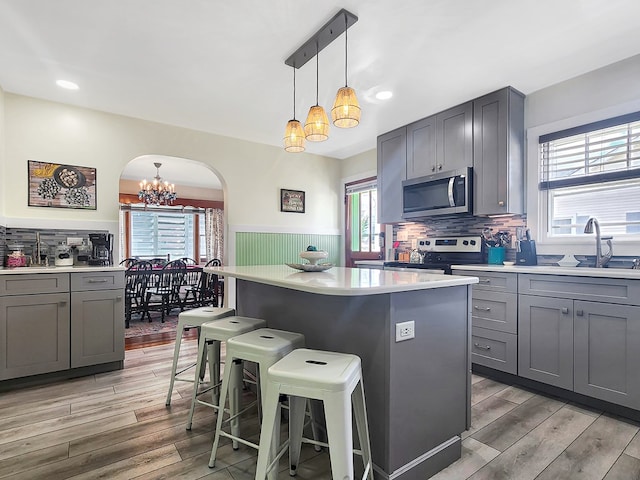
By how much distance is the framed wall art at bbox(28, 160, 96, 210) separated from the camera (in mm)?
3141

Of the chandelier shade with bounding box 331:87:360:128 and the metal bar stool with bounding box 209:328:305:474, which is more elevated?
the chandelier shade with bounding box 331:87:360:128

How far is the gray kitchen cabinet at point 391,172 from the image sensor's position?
391 centimetres

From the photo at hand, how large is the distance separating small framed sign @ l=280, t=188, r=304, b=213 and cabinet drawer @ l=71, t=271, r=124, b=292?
2.25 meters

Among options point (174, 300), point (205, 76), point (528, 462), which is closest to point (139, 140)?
point (205, 76)

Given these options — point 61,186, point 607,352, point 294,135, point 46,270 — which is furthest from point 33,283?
point 607,352

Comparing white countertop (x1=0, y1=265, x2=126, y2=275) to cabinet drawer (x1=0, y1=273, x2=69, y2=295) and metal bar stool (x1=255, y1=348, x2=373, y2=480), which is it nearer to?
cabinet drawer (x1=0, y1=273, x2=69, y2=295)

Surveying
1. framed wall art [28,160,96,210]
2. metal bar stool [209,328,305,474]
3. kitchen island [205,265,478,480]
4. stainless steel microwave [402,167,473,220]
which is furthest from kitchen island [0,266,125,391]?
stainless steel microwave [402,167,473,220]

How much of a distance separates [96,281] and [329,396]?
2.61m

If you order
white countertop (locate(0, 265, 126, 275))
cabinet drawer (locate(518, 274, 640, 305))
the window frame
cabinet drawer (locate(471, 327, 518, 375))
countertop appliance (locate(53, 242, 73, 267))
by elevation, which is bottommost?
cabinet drawer (locate(471, 327, 518, 375))

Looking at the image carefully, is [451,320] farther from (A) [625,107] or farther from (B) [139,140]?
(B) [139,140]

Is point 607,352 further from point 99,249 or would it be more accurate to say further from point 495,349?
point 99,249

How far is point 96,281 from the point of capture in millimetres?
2912

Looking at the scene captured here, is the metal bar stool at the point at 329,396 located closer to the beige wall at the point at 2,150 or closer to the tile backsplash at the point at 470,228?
the tile backsplash at the point at 470,228

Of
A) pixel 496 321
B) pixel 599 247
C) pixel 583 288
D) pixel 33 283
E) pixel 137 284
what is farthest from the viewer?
pixel 137 284
